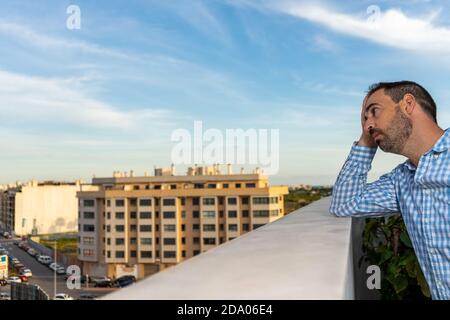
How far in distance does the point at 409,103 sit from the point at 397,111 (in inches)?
1.8

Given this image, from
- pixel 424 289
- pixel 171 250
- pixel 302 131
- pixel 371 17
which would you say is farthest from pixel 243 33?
pixel 424 289

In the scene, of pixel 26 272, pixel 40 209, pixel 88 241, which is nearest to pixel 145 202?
pixel 88 241

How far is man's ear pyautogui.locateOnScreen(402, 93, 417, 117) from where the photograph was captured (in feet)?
4.80

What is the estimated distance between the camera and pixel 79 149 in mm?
52781

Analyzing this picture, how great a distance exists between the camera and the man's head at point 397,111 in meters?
1.46

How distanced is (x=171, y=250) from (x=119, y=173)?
9531mm

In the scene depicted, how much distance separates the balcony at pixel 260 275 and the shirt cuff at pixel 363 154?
2.09ft

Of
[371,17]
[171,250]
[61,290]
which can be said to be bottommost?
[61,290]

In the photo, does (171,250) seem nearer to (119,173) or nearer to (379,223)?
(119,173)

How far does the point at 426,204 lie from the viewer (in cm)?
140

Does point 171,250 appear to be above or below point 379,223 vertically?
below

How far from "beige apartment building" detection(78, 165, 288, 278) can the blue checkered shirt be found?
35813 mm

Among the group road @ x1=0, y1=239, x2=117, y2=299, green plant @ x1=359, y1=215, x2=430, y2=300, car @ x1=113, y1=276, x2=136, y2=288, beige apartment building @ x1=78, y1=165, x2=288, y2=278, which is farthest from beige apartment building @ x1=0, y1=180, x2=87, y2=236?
green plant @ x1=359, y1=215, x2=430, y2=300

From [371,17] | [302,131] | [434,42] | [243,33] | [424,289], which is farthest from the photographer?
[243,33]
